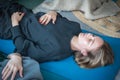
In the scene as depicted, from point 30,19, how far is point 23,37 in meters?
0.19

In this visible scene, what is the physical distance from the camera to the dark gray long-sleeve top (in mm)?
1650

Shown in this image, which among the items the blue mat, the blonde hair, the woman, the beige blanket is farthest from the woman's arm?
the beige blanket

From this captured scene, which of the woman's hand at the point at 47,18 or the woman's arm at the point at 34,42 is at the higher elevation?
the woman's hand at the point at 47,18

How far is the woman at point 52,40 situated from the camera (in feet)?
5.28

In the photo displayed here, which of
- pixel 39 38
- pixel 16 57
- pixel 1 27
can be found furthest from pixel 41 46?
pixel 1 27

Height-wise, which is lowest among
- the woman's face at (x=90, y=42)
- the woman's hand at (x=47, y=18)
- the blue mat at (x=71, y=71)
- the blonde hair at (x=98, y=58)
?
the blue mat at (x=71, y=71)

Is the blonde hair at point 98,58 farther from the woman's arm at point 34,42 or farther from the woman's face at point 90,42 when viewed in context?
the woman's arm at point 34,42

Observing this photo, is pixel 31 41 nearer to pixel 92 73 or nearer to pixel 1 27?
pixel 1 27

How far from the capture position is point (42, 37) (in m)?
1.71

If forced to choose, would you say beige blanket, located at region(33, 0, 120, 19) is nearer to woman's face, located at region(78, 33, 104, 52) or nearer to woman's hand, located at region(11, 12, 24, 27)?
woman's hand, located at region(11, 12, 24, 27)

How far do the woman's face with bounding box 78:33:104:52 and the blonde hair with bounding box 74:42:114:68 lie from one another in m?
0.03

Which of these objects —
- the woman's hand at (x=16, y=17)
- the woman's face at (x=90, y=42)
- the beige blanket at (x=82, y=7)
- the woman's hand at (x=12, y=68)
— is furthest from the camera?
the beige blanket at (x=82, y=7)

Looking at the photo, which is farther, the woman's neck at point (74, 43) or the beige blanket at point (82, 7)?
the beige blanket at point (82, 7)

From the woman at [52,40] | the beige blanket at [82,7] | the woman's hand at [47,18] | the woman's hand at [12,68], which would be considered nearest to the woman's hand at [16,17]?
the woman at [52,40]
